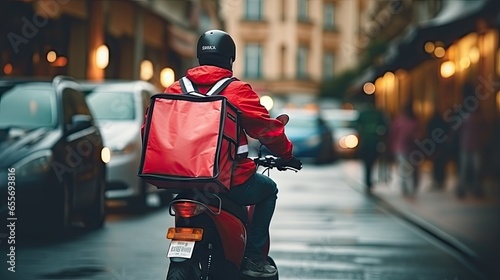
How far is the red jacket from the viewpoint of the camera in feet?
20.7

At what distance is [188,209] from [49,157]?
572 cm

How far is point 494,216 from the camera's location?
1574cm

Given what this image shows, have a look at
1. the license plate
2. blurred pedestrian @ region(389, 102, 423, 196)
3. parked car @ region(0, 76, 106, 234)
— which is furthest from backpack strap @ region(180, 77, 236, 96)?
blurred pedestrian @ region(389, 102, 423, 196)

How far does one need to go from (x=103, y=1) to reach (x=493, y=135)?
10.3 meters

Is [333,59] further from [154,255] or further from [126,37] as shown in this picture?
[154,255]

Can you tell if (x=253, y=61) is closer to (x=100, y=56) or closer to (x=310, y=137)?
(x=310, y=137)

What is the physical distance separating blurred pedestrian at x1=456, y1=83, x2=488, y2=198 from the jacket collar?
1290 centimetres

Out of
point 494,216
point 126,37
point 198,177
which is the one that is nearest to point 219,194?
point 198,177

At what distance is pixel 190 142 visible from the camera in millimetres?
6070

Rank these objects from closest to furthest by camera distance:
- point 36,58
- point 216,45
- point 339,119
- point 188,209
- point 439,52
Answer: point 188,209, point 216,45, point 36,58, point 439,52, point 339,119

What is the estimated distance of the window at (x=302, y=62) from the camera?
246 feet

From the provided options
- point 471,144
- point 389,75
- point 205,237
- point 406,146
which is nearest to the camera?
Result: point 205,237

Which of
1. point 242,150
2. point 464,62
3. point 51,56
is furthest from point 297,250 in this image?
point 464,62

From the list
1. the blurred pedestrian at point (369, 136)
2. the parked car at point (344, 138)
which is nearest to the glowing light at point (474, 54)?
the blurred pedestrian at point (369, 136)
